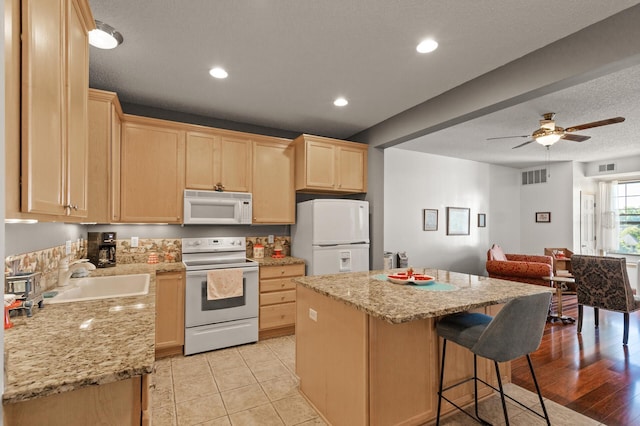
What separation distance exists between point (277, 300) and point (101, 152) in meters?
2.27

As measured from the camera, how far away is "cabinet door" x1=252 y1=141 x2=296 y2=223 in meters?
3.90

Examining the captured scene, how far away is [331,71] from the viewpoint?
275 cm

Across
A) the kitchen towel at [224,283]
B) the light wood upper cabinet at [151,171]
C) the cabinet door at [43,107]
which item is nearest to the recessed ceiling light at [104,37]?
the cabinet door at [43,107]

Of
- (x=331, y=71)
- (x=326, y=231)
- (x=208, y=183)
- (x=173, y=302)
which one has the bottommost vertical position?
(x=173, y=302)

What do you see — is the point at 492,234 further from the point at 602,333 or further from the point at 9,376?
the point at 9,376

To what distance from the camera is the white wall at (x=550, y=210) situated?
6727mm

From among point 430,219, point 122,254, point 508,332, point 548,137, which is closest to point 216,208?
point 122,254

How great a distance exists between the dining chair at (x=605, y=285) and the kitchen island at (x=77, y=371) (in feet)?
15.1

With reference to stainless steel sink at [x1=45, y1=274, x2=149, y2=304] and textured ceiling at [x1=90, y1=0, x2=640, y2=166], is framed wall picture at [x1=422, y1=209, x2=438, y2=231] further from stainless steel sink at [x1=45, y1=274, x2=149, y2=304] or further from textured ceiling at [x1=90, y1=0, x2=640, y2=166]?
stainless steel sink at [x1=45, y1=274, x2=149, y2=304]

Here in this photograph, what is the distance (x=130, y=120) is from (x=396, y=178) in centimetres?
422

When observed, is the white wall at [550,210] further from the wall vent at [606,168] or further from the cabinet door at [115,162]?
the cabinet door at [115,162]

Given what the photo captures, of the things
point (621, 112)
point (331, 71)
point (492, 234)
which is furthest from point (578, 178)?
point (331, 71)

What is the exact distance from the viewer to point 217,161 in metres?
3.67

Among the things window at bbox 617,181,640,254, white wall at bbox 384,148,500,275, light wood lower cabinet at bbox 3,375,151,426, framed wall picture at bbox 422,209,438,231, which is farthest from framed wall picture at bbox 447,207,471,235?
light wood lower cabinet at bbox 3,375,151,426
